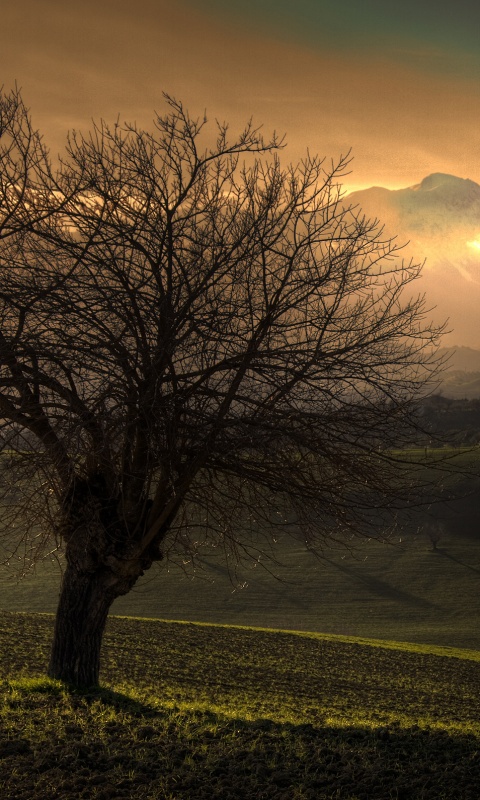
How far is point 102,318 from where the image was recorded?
11.9m

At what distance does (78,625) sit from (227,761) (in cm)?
529

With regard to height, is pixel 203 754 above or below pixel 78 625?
below

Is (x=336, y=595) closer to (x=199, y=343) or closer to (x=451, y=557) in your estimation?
(x=451, y=557)

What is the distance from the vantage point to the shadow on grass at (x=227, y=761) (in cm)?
841

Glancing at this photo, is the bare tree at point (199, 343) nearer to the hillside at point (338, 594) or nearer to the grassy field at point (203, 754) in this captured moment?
the grassy field at point (203, 754)

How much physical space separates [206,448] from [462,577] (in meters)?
72.7

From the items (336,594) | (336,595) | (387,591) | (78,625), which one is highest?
(387,591)

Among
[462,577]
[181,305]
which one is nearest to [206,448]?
[181,305]

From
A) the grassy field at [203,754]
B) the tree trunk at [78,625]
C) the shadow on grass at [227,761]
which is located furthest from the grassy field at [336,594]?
the shadow on grass at [227,761]

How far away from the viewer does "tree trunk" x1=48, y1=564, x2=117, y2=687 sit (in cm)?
1391

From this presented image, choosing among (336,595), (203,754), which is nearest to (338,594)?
(336,595)

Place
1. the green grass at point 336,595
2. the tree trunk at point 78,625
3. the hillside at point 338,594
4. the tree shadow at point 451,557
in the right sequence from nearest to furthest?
the tree trunk at point 78,625, the green grass at point 336,595, the hillside at point 338,594, the tree shadow at point 451,557

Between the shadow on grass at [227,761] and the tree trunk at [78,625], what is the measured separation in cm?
226

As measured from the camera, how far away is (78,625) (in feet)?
45.6
